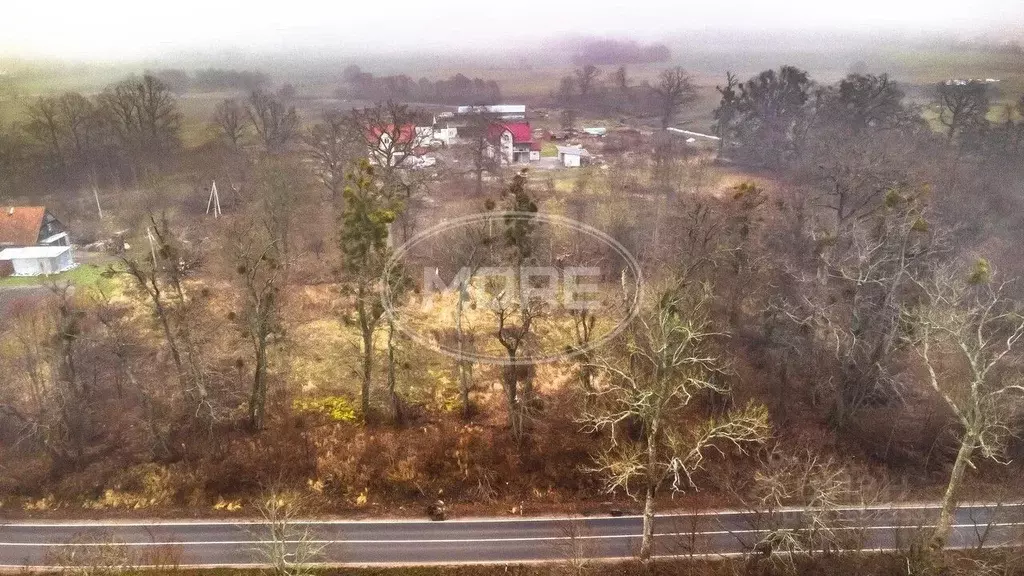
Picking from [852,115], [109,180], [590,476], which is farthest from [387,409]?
[852,115]

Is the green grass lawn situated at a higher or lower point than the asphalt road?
higher

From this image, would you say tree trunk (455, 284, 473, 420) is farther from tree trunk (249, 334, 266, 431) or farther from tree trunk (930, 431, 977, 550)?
tree trunk (930, 431, 977, 550)

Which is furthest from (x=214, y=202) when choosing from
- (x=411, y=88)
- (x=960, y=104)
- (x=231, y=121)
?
(x=960, y=104)

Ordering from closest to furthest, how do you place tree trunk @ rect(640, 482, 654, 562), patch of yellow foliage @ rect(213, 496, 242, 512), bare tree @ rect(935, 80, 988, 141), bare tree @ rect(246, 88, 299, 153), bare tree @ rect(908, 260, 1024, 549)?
bare tree @ rect(908, 260, 1024, 549), tree trunk @ rect(640, 482, 654, 562), patch of yellow foliage @ rect(213, 496, 242, 512), bare tree @ rect(935, 80, 988, 141), bare tree @ rect(246, 88, 299, 153)

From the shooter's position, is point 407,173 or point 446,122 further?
point 446,122

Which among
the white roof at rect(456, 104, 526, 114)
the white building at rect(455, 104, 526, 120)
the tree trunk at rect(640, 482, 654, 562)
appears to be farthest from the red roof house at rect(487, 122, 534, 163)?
the tree trunk at rect(640, 482, 654, 562)

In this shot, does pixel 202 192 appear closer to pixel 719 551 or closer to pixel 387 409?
pixel 387 409

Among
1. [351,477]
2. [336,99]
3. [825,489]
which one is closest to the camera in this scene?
[825,489]
